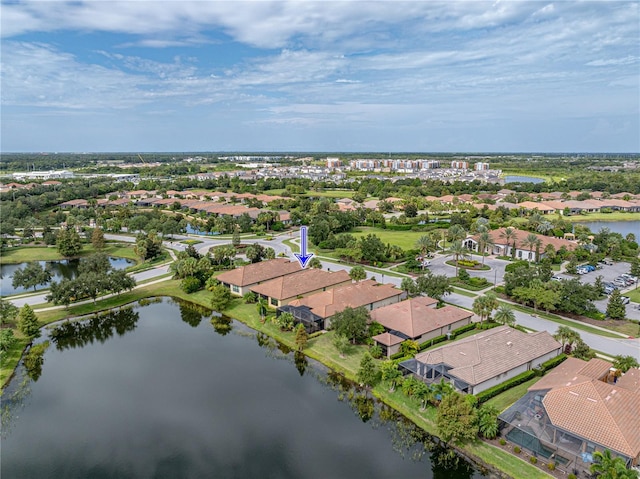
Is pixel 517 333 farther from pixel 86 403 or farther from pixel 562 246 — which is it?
pixel 562 246

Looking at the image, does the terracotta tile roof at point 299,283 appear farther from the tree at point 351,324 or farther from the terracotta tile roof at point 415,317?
the terracotta tile roof at point 415,317

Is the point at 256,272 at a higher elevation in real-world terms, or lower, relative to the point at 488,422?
higher

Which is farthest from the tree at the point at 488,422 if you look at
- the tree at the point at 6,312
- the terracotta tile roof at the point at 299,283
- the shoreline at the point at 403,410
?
the tree at the point at 6,312

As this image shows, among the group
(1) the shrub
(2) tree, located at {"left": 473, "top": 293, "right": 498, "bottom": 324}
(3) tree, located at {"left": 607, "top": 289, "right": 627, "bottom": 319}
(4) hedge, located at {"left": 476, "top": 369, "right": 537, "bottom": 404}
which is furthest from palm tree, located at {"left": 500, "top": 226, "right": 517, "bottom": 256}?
(1) the shrub

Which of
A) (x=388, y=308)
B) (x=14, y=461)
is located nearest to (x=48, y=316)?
(x=14, y=461)

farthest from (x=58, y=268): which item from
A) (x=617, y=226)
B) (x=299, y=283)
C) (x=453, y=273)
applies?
(x=617, y=226)

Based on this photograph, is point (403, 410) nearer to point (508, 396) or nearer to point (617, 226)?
point (508, 396)
